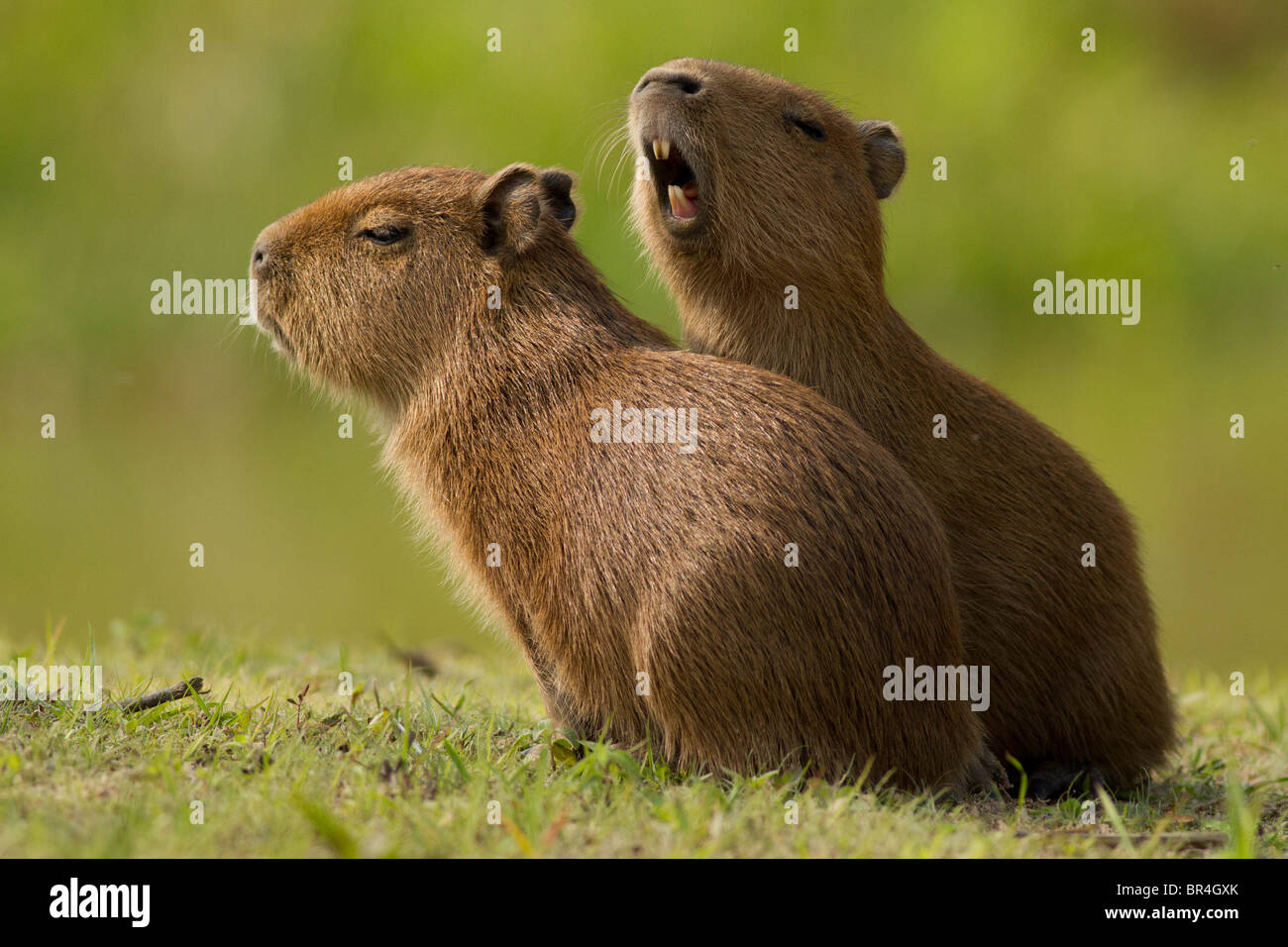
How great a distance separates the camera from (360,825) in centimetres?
301

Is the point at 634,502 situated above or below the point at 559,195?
below

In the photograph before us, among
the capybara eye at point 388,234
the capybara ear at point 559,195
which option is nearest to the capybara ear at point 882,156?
A: the capybara ear at point 559,195

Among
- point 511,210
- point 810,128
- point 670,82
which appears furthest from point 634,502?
point 810,128

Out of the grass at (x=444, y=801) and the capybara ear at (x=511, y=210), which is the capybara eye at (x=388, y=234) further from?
the grass at (x=444, y=801)

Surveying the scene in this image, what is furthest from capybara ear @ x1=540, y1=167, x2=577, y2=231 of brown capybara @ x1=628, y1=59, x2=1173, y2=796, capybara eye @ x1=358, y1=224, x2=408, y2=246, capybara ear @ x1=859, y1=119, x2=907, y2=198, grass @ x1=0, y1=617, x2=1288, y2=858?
grass @ x1=0, y1=617, x2=1288, y2=858

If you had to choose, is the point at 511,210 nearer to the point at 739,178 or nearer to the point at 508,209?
the point at 508,209

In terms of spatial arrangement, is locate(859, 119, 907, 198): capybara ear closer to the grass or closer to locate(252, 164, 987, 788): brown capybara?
locate(252, 164, 987, 788): brown capybara

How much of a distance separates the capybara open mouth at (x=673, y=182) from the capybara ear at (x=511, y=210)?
1.12 ft

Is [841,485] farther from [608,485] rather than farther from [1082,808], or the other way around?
[1082,808]

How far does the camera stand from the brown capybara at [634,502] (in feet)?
11.7

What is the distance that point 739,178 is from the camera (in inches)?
170

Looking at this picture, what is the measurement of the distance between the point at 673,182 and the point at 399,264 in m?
0.85

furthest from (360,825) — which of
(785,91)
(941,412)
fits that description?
(785,91)
